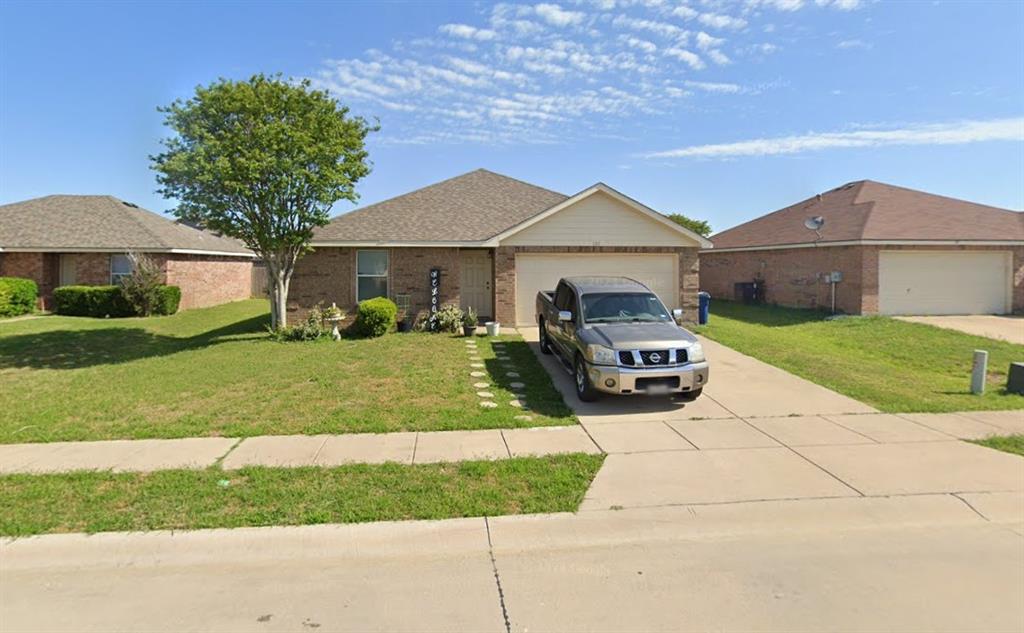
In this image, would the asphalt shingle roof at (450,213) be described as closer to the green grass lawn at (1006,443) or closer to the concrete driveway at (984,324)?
the green grass lawn at (1006,443)

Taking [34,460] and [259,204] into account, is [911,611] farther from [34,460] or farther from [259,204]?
[259,204]

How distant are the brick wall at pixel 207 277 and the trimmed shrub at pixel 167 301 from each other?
762 millimetres

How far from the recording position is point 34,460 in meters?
5.79

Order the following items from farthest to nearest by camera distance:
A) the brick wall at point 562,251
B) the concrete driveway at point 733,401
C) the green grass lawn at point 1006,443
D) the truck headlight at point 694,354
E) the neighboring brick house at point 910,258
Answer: the neighboring brick house at point 910,258 → the brick wall at point 562,251 → the truck headlight at point 694,354 → the concrete driveway at point 733,401 → the green grass lawn at point 1006,443

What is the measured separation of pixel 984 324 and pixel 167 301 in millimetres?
27463

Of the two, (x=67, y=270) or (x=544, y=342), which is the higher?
(x=67, y=270)

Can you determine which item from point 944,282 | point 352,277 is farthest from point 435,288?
point 944,282

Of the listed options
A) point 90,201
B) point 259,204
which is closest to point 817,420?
point 259,204

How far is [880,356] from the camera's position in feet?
41.1

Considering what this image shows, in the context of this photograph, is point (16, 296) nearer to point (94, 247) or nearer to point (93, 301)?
point (93, 301)

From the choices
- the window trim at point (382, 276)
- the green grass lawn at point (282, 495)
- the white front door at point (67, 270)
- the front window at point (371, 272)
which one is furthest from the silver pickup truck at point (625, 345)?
the white front door at point (67, 270)

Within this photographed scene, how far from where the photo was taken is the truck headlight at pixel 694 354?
7867 mm

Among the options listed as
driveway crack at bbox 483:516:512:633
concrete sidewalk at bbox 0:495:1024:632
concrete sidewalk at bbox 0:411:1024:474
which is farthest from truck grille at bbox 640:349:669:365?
driveway crack at bbox 483:516:512:633

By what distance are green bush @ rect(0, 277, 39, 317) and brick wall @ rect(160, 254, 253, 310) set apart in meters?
4.38
